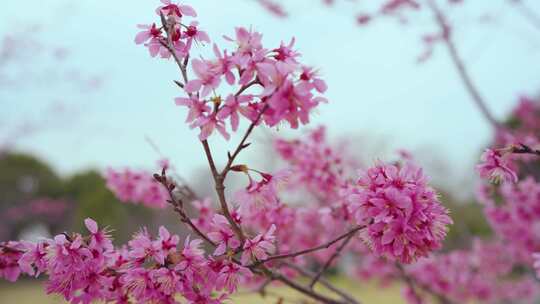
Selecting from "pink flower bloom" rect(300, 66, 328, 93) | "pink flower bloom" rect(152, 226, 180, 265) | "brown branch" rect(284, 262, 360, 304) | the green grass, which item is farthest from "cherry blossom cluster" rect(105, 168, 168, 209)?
the green grass

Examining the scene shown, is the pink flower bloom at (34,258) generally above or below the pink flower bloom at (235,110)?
below

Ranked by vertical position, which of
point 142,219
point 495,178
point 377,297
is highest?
point 142,219

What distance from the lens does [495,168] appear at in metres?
1.24

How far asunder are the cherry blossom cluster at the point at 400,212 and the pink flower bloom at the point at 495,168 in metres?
0.26

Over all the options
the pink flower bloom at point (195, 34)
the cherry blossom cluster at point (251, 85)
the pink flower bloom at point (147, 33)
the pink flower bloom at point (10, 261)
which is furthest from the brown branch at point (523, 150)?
the pink flower bloom at point (10, 261)

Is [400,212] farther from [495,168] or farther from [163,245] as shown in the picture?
[163,245]

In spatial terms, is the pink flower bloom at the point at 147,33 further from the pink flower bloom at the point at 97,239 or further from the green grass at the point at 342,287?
the green grass at the point at 342,287

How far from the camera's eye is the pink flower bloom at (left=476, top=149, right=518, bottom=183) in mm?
1229

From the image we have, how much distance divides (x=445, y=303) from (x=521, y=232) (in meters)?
0.79

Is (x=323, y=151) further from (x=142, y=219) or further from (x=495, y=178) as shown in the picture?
(x=142, y=219)

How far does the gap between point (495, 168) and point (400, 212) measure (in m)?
0.40

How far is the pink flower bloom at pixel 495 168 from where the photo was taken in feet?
4.03

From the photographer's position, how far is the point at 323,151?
93.1 inches

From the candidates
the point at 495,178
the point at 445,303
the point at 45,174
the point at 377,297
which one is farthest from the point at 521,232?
the point at 45,174
